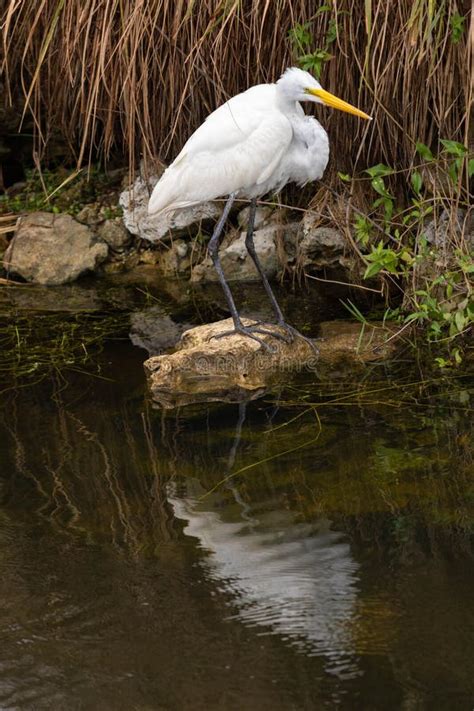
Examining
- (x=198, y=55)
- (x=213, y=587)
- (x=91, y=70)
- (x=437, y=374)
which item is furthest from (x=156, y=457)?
(x=91, y=70)

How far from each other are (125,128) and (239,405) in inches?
78.5

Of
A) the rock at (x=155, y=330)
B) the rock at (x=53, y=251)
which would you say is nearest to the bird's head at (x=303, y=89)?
the rock at (x=155, y=330)

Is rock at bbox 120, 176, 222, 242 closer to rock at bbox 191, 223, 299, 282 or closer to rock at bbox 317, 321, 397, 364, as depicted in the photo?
rock at bbox 191, 223, 299, 282

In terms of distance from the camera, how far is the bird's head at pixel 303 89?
3.88m

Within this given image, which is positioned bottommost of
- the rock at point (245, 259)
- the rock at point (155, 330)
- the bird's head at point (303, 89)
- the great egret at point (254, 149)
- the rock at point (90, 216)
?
the rock at point (155, 330)

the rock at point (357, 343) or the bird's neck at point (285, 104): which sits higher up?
the bird's neck at point (285, 104)

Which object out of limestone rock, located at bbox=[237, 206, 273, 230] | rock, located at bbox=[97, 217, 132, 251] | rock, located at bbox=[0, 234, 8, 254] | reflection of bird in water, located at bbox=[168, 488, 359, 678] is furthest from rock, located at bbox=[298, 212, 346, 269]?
reflection of bird in water, located at bbox=[168, 488, 359, 678]

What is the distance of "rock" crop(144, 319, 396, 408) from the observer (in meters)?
3.76

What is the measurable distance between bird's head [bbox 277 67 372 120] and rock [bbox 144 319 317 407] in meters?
0.92

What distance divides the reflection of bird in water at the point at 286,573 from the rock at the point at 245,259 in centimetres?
230

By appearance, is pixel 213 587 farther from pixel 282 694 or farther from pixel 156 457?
pixel 156 457

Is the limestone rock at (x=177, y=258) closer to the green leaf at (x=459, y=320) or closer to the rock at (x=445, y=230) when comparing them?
the rock at (x=445, y=230)

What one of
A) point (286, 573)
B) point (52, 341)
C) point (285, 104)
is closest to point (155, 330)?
point (52, 341)

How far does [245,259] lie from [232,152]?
44.3 inches
